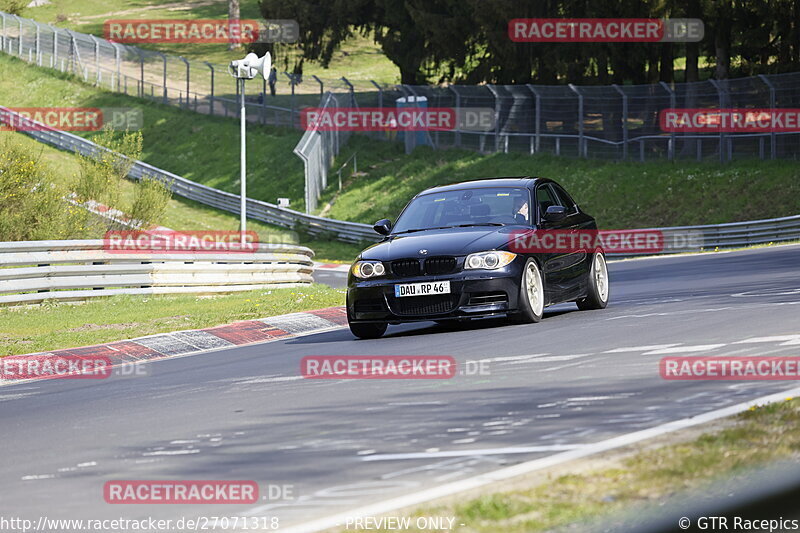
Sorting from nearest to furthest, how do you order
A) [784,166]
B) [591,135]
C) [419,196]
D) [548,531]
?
[548,531]
[419,196]
[784,166]
[591,135]

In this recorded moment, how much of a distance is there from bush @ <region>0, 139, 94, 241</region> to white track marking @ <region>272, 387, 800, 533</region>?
20.6m

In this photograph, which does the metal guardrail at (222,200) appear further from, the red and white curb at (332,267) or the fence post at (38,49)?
the fence post at (38,49)

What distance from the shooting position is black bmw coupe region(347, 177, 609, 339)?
1307cm

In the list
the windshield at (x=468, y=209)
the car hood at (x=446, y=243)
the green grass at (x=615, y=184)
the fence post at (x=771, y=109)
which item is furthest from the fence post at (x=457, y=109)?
the car hood at (x=446, y=243)

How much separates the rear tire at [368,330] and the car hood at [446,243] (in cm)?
75

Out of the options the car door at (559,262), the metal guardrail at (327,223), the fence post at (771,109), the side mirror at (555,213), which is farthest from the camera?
the fence post at (771,109)

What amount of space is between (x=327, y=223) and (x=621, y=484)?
39.9 metres

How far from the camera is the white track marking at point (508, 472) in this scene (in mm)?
5316

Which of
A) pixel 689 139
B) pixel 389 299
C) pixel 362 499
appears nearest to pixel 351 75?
pixel 689 139

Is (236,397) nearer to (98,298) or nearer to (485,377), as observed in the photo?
(485,377)

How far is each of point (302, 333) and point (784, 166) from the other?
79.7ft

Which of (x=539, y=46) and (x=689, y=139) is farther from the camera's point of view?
(x=539, y=46)

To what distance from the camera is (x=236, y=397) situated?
9.70 meters

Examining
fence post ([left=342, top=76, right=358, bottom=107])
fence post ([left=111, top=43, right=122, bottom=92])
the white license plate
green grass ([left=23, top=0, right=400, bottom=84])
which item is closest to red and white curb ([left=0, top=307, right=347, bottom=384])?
the white license plate
